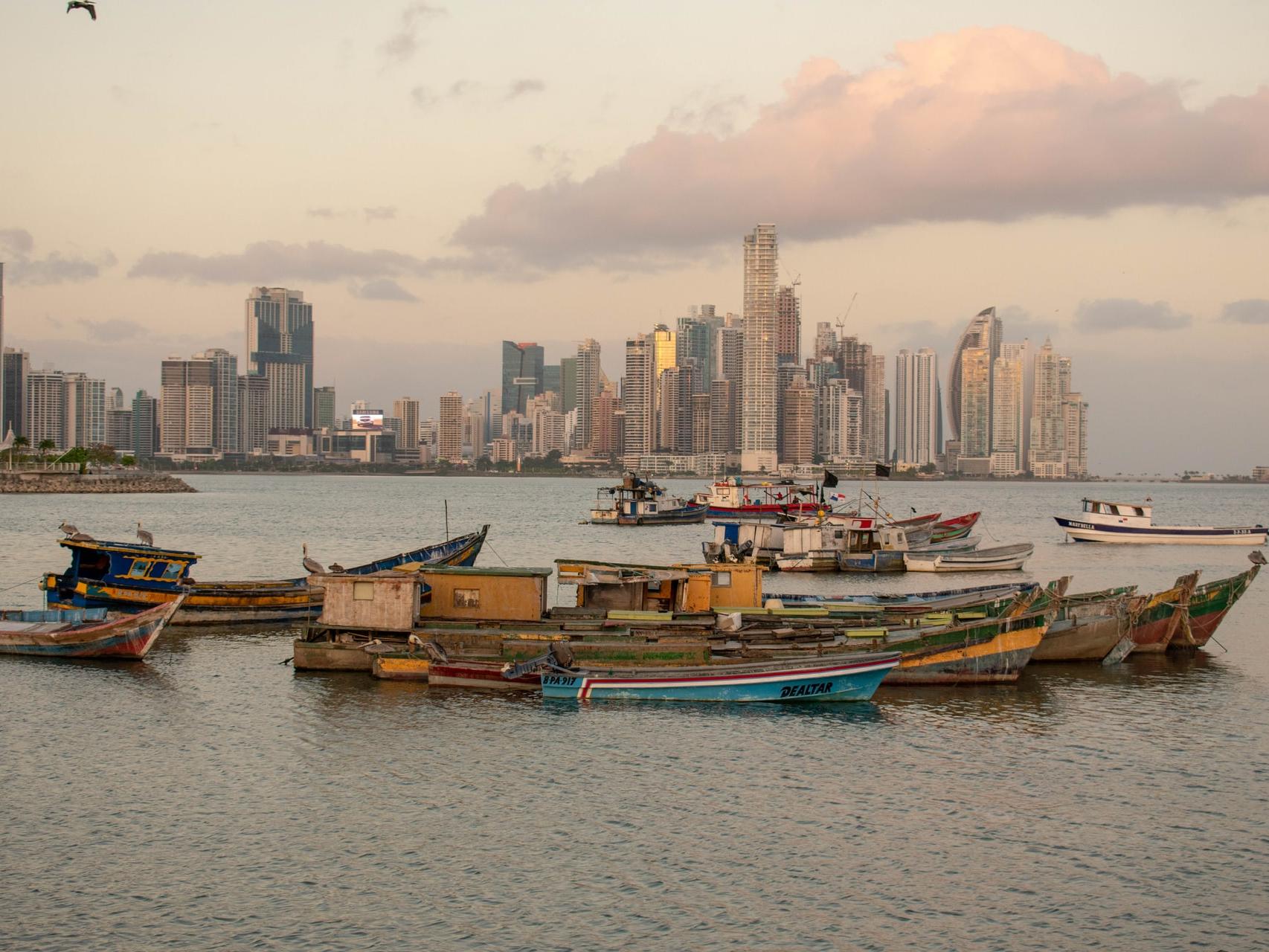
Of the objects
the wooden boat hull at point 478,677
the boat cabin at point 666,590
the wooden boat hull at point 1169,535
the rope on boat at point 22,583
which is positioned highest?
the boat cabin at point 666,590

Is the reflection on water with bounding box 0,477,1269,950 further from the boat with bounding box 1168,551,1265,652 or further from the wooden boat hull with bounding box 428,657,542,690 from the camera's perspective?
the boat with bounding box 1168,551,1265,652

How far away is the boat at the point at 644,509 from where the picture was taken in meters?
119

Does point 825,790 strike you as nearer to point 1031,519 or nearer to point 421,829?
point 421,829

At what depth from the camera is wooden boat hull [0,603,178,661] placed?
3628 cm

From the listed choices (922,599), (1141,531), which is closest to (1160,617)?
(922,599)

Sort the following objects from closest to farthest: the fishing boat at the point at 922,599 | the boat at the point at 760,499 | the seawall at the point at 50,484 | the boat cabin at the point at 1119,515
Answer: the fishing boat at the point at 922,599 → the boat cabin at the point at 1119,515 → the boat at the point at 760,499 → the seawall at the point at 50,484

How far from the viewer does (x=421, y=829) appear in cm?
2173

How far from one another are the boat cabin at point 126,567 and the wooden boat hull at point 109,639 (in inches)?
215

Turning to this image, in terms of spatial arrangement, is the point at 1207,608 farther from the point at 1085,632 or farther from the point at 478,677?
the point at 478,677

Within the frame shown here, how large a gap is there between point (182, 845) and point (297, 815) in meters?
2.20

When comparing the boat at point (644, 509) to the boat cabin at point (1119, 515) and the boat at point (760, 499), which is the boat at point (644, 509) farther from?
the boat cabin at point (1119, 515)

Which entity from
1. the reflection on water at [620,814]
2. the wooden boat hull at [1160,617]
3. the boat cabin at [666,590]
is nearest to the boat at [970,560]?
the wooden boat hull at [1160,617]

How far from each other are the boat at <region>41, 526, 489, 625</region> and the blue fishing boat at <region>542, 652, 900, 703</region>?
1162cm

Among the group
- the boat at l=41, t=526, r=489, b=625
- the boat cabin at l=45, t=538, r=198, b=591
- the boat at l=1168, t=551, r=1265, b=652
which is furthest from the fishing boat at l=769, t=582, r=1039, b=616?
the boat cabin at l=45, t=538, r=198, b=591
